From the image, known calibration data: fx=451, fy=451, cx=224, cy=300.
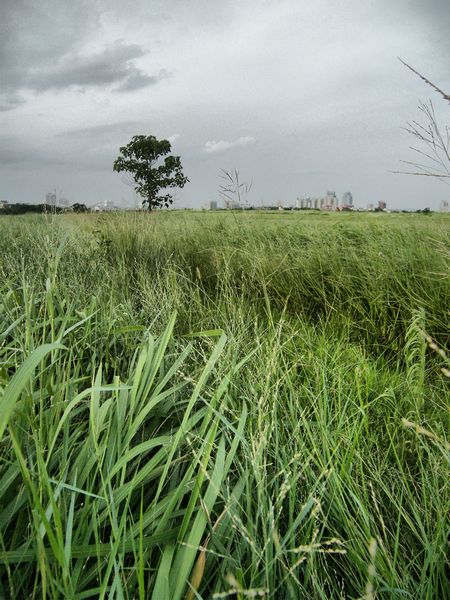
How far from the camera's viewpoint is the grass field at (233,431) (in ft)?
3.13

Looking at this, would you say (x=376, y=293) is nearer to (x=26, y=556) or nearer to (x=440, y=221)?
(x=440, y=221)

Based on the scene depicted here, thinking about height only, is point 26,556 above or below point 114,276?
below

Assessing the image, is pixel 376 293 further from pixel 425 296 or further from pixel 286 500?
pixel 286 500

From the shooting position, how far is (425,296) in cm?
307

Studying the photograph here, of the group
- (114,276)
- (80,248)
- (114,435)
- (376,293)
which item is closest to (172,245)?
(80,248)

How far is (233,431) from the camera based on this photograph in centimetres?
132

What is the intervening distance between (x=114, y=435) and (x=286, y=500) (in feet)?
1.68

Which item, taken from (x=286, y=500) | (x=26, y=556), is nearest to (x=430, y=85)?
(x=286, y=500)

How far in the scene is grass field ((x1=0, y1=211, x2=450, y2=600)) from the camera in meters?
0.95

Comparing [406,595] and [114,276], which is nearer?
[406,595]

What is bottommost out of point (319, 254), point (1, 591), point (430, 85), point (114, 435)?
point (1, 591)

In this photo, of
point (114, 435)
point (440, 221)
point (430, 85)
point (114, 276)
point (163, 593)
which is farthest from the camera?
point (440, 221)

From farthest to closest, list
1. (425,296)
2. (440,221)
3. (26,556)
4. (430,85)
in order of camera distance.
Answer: (440,221), (425,296), (430,85), (26,556)

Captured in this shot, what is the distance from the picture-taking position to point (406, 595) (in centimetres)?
94
